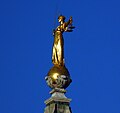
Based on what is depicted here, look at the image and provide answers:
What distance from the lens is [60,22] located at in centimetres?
3117

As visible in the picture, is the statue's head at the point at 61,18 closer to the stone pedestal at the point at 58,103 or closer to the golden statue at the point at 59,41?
the golden statue at the point at 59,41

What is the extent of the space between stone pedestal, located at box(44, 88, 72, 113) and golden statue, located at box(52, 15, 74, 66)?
5.08 ft


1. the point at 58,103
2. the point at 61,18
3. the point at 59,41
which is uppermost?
the point at 61,18

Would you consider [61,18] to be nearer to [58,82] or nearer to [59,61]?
[59,61]

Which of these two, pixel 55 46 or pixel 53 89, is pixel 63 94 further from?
pixel 55 46

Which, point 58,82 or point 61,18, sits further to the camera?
point 61,18

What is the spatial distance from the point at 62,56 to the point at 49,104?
2639 mm

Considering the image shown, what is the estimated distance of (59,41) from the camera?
30.6 metres

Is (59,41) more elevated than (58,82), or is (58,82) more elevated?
(59,41)

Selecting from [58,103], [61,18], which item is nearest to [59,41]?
[61,18]

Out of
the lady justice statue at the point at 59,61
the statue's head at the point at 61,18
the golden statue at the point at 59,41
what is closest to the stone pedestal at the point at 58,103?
the lady justice statue at the point at 59,61

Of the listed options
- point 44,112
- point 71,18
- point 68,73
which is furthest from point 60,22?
point 44,112

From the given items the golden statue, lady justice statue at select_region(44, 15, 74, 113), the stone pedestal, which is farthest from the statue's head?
the stone pedestal

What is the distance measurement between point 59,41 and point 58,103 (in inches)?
134
